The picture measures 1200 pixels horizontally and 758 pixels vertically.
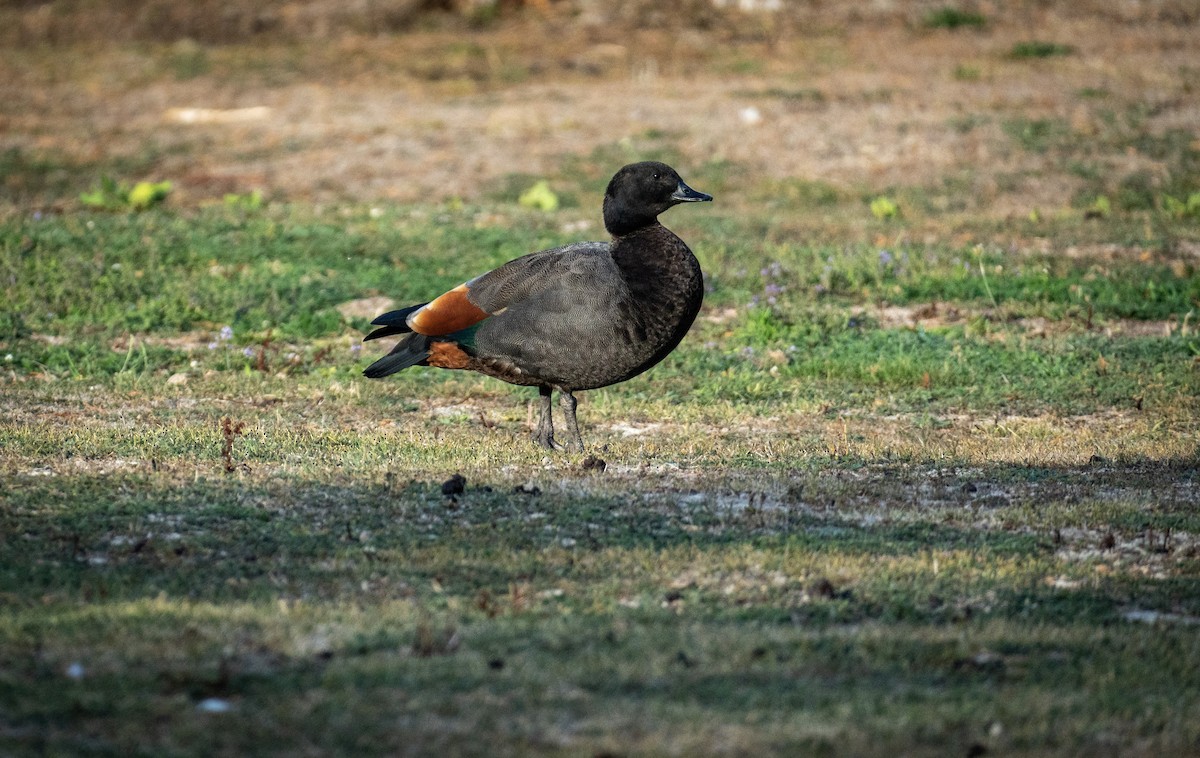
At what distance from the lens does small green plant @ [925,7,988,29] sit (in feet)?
82.8

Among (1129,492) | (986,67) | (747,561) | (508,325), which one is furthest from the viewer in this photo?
(986,67)

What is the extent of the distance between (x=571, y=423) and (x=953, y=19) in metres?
18.2

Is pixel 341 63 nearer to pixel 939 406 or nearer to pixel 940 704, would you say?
pixel 939 406

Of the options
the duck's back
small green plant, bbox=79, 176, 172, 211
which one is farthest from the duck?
small green plant, bbox=79, 176, 172, 211

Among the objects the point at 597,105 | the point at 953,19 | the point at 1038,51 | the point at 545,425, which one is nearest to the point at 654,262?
the point at 545,425

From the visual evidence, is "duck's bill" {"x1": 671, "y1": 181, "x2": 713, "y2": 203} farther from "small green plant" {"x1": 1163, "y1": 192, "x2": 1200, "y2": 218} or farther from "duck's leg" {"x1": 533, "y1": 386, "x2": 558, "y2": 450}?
"small green plant" {"x1": 1163, "y1": 192, "x2": 1200, "y2": 218}

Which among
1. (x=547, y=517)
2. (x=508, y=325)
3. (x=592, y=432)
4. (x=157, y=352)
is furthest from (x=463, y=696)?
(x=157, y=352)

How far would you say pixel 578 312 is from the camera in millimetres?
8961

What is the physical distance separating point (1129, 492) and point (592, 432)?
3518 mm

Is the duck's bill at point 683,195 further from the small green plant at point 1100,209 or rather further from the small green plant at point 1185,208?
the small green plant at point 1185,208

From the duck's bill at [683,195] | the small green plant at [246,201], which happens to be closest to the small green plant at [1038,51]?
the small green plant at [246,201]

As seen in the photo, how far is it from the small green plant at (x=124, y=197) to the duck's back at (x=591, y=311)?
346 inches

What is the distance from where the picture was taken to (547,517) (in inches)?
285

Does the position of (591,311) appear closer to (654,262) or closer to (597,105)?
(654,262)
